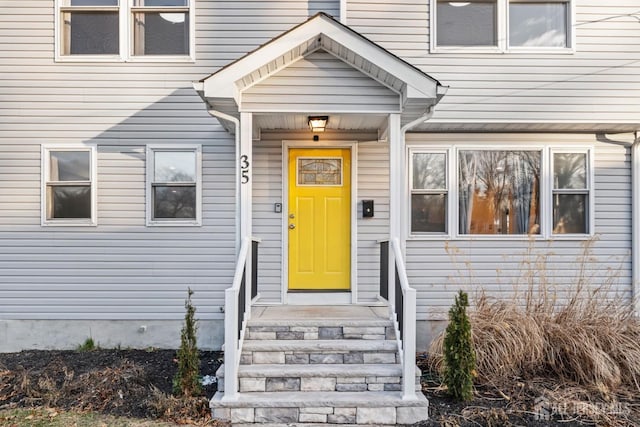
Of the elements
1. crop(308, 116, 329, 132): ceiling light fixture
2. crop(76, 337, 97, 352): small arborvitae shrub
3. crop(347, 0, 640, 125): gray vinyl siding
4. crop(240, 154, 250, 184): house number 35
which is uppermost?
crop(347, 0, 640, 125): gray vinyl siding

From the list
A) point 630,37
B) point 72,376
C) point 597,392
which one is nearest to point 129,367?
point 72,376

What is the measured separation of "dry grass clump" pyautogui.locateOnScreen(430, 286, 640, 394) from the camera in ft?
15.1

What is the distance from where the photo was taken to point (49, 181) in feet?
19.4

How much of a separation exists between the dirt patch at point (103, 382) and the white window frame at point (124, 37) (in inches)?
148

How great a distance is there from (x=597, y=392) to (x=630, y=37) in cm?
450

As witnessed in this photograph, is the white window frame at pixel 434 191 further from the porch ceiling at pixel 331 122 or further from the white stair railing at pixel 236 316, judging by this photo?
the white stair railing at pixel 236 316

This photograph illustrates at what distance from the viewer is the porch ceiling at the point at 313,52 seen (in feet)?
14.5

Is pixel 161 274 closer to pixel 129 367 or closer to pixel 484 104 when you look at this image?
pixel 129 367

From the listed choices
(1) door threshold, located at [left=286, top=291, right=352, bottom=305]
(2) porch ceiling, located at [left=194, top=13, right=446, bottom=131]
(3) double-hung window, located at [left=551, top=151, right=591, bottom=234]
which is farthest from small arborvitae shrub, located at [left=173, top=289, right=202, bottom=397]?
(3) double-hung window, located at [left=551, top=151, right=591, bottom=234]

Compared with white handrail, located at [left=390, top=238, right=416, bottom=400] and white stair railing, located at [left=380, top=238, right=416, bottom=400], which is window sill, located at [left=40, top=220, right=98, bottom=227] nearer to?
white stair railing, located at [left=380, top=238, right=416, bottom=400]

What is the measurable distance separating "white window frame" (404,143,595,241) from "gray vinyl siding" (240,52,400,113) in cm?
154

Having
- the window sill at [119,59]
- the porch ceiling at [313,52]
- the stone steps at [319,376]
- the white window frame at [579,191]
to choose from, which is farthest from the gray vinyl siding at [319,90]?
the white window frame at [579,191]

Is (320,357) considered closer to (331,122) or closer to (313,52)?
(331,122)

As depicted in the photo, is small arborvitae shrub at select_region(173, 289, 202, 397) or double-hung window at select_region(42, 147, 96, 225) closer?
small arborvitae shrub at select_region(173, 289, 202, 397)
